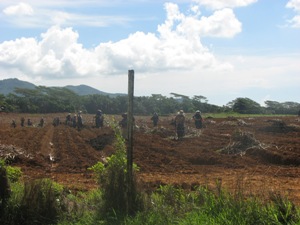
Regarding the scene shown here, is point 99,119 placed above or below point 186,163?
above

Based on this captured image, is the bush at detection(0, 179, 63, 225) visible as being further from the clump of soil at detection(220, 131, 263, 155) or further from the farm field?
the clump of soil at detection(220, 131, 263, 155)

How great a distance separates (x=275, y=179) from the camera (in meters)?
10.6

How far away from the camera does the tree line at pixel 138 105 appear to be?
224 ft

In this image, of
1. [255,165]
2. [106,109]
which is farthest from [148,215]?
[106,109]

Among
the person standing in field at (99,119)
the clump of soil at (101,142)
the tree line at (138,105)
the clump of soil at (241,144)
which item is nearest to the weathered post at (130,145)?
the clump of soil at (241,144)

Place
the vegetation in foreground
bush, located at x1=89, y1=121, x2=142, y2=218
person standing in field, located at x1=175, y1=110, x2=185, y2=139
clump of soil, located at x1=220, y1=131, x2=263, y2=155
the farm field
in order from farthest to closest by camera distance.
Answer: person standing in field, located at x1=175, y1=110, x2=185, y2=139
clump of soil, located at x1=220, y1=131, x2=263, y2=155
the farm field
bush, located at x1=89, y1=121, x2=142, y2=218
the vegetation in foreground

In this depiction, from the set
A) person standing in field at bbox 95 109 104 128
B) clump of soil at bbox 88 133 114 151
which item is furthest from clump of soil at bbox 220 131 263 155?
person standing in field at bbox 95 109 104 128

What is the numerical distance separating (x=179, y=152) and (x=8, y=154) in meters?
6.06

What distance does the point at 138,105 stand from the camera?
232 feet

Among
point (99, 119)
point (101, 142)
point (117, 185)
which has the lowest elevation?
point (101, 142)

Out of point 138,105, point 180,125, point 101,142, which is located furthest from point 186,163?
point 138,105

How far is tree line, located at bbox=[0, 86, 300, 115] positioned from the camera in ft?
224

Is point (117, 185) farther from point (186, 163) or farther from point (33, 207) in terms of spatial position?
point (186, 163)

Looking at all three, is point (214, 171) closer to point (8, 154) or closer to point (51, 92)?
point (8, 154)
